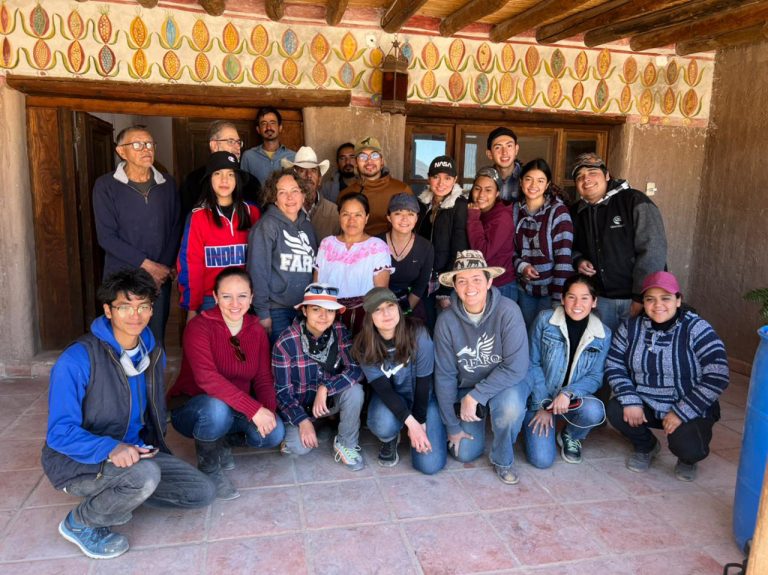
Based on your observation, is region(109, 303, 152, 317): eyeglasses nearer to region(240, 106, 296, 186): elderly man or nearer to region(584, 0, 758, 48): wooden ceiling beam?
region(240, 106, 296, 186): elderly man

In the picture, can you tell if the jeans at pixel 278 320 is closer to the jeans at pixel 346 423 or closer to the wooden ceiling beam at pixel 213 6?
the jeans at pixel 346 423

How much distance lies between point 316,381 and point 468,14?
2795 mm

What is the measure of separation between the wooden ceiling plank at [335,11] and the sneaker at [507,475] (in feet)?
10.2

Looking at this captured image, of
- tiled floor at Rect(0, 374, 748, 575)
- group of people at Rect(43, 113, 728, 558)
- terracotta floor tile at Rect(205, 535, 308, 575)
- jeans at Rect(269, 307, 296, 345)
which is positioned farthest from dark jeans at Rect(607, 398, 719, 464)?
jeans at Rect(269, 307, 296, 345)

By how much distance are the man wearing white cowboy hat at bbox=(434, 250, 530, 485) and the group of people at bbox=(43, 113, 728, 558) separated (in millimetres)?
10

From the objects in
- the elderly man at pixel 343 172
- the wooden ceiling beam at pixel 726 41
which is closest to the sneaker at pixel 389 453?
the elderly man at pixel 343 172

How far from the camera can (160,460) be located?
2.35m

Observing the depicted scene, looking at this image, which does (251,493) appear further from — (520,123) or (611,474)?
(520,123)

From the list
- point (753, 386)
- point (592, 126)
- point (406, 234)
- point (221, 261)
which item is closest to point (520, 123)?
point (592, 126)

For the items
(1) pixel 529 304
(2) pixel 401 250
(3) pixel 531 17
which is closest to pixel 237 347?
(2) pixel 401 250

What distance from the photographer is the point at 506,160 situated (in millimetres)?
3674

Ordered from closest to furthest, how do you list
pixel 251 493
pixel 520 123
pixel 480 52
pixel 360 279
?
pixel 251 493 → pixel 360 279 → pixel 480 52 → pixel 520 123

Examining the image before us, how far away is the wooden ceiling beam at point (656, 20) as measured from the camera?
3744mm

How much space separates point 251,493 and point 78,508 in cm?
74
